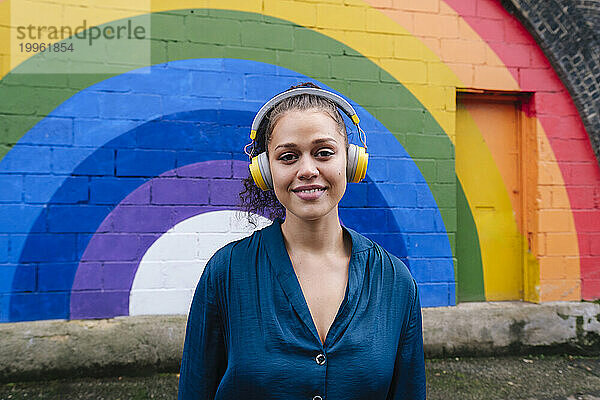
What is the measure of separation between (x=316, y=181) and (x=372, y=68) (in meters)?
3.09

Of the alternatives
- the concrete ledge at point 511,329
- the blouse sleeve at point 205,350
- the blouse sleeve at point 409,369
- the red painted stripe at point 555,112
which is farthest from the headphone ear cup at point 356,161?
the red painted stripe at point 555,112

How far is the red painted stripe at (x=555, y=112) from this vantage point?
4355 mm

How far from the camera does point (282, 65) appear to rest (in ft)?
13.1

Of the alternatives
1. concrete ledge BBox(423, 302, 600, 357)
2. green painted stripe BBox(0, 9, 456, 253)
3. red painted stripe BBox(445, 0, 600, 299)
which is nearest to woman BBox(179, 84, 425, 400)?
green painted stripe BBox(0, 9, 456, 253)

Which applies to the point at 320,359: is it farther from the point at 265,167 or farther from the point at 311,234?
the point at 265,167

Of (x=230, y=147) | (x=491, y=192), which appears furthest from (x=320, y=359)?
(x=491, y=192)

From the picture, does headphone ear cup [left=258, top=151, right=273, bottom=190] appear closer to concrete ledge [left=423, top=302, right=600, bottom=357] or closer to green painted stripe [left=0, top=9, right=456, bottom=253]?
green painted stripe [left=0, top=9, right=456, bottom=253]

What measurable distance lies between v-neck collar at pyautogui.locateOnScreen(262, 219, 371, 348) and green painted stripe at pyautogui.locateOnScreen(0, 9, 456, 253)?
2.83 metres

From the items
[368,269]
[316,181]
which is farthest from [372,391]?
[316,181]

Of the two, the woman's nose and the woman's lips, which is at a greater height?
the woman's nose

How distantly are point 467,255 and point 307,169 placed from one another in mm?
3556

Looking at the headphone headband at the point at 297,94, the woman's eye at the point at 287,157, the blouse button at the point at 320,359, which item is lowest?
the blouse button at the point at 320,359

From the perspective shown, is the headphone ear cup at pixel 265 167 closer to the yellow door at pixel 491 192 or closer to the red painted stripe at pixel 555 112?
the yellow door at pixel 491 192

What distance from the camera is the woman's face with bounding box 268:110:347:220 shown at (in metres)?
1.41
